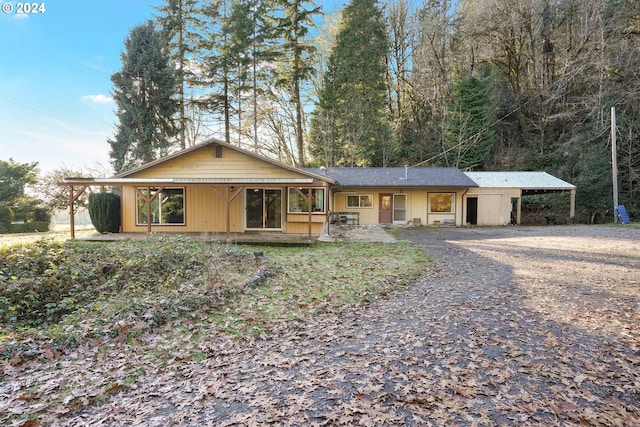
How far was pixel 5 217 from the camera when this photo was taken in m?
17.2

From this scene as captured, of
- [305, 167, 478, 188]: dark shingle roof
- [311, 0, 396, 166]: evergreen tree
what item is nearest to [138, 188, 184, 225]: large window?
[305, 167, 478, 188]: dark shingle roof

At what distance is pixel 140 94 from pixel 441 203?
2130cm

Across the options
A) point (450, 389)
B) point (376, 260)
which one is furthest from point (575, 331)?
point (376, 260)

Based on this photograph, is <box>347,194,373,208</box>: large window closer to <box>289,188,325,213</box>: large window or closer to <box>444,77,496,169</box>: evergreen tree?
<box>289,188,325,213</box>: large window

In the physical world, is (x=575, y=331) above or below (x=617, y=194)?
below

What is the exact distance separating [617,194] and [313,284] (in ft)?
69.5

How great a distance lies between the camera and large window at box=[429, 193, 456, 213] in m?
19.5

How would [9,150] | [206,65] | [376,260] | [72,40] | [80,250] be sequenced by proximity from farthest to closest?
[206,65] → [9,150] → [72,40] → [376,260] → [80,250]

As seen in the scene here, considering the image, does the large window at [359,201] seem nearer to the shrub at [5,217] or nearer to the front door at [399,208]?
the front door at [399,208]

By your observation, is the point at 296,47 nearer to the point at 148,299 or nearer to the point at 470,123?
the point at 470,123

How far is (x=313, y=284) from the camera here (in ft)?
20.9

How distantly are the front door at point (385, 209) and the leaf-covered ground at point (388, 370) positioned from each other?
14286mm

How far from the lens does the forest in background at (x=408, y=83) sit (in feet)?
67.1

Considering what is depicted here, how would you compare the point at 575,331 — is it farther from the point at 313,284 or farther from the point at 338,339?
the point at 313,284
